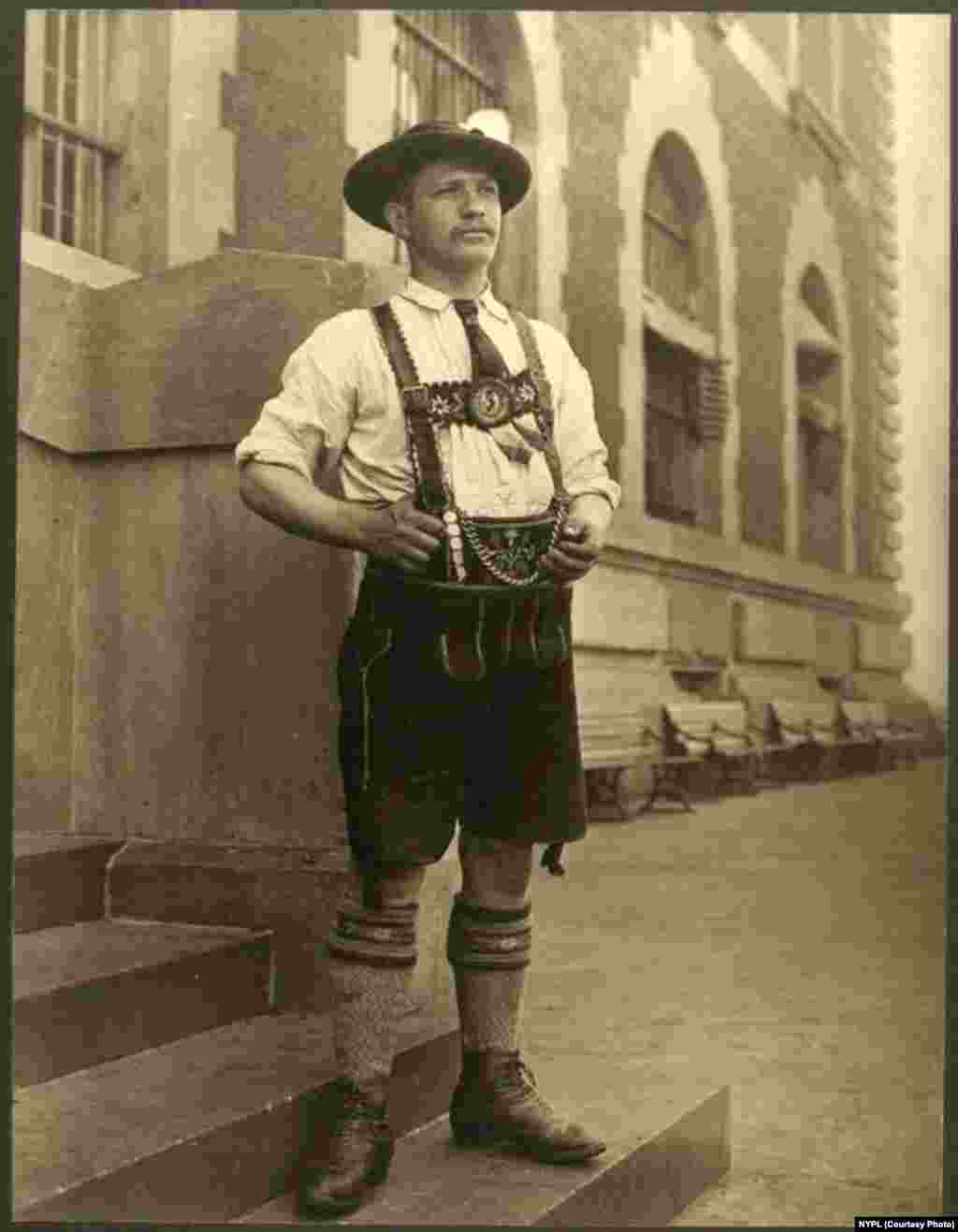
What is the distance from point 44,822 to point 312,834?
22.8 inches

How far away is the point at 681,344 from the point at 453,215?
1.10 meters

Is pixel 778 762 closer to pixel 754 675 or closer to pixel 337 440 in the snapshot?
pixel 754 675

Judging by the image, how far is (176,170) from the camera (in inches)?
123

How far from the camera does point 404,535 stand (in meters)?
2.17

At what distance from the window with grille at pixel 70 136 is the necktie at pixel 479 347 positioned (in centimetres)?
97

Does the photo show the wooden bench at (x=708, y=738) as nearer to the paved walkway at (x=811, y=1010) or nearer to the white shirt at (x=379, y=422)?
the paved walkway at (x=811, y=1010)

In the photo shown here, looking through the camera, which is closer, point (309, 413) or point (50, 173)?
point (309, 413)

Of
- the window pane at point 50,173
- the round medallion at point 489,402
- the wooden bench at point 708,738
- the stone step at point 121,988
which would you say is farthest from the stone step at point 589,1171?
the window pane at point 50,173

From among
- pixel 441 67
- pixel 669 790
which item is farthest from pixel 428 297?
pixel 669 790

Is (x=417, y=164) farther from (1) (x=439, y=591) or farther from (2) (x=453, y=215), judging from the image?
(1) (x=439, y=591)

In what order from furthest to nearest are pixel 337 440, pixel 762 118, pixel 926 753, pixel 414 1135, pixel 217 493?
pixel 762 118
pixel 217 493
pixel 926 753
pixel 414 1135
pixel 337 440

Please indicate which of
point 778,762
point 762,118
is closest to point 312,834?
point 778,762

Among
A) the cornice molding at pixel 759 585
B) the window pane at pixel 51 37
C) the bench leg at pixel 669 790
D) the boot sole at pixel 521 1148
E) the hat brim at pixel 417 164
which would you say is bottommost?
the boot sole at pixel 521 1148

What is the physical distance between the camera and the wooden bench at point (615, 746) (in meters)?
3.16
